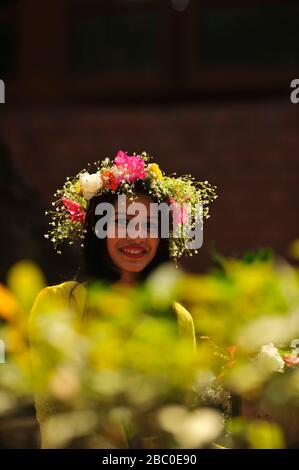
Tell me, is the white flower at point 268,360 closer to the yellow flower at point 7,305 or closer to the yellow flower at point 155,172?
the yellow flower at point 7,305

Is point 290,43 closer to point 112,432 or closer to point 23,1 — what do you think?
point 23,1

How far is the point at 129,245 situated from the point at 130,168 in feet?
1.07

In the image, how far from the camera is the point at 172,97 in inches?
419

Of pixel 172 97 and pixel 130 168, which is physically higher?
pixel 172 97

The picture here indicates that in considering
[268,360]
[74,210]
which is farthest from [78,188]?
[268,360]

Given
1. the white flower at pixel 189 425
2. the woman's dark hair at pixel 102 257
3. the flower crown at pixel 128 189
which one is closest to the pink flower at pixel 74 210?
the flower crown at pixel 128 189

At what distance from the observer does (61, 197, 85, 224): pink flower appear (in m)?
3.59

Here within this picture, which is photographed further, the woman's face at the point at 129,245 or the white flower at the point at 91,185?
the white flower at the point at 91,185

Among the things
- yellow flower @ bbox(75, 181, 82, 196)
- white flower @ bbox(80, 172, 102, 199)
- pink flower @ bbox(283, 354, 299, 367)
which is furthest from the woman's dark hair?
pink flower @ bbox(283, 354, 299, 367)

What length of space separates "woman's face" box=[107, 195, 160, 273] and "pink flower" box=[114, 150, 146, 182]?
136 mm

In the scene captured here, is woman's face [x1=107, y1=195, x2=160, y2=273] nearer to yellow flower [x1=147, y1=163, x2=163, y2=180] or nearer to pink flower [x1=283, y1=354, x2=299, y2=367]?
yellow flower [x1=147, y1=163, x2=163, y2=180]

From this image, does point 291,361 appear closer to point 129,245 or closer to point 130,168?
point 129,245

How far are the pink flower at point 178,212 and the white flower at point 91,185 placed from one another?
0.83 feet

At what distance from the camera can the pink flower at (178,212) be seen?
138 inches
